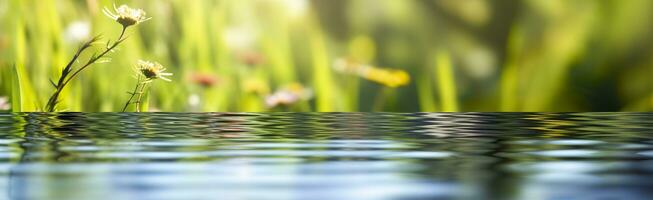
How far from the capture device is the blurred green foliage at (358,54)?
3.55 m

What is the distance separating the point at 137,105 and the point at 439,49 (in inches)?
40.8

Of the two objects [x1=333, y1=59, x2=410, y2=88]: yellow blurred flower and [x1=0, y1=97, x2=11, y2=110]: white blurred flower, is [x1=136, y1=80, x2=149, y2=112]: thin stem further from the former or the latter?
[x1=333, y1=59, x2=410, y2=88]: yellow blurred flower

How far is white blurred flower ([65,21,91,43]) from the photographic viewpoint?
142 inches

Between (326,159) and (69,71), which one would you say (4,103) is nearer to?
(69,71)

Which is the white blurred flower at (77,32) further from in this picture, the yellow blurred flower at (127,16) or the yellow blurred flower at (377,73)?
the yellow blurred flower at (377,73)

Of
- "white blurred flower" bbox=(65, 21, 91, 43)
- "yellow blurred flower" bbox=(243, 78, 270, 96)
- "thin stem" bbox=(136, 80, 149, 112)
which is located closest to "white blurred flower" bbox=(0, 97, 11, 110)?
"white blurred flower" bbox=(65, 21, 91, 43)

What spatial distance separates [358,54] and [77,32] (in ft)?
3.13

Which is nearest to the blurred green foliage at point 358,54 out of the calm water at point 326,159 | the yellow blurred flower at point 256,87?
the yellow blurred flower at point 256,87

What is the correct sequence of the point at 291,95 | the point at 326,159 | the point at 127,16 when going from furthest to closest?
the point at 291,95 < the point at 127,16 < the point at 326,159

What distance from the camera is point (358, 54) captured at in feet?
11.7

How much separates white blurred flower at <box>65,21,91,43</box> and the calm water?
0.62 meters

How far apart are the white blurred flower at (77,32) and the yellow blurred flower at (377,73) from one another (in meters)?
0.85

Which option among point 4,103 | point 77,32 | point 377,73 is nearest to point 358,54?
point 377,73

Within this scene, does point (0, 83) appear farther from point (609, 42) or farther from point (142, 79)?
point (609, 42)
